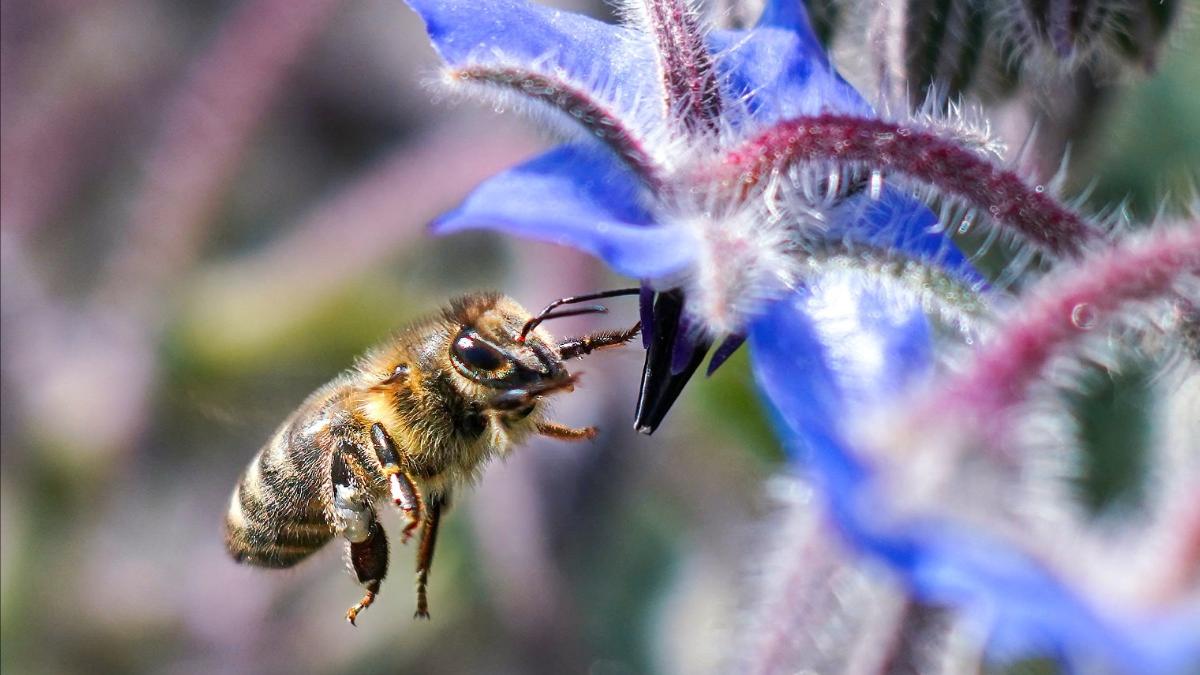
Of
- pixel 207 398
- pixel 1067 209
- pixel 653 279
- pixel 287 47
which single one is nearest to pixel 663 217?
pixel 653 279

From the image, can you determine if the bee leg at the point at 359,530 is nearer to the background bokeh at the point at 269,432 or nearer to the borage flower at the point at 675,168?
the borage flower at the point at 675,168

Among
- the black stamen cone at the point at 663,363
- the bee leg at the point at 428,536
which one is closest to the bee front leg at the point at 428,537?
the bee leg at the point at 428,536

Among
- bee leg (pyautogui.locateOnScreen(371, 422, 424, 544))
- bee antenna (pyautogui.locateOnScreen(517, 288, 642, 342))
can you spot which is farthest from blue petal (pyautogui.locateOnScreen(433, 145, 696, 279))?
bee leg (pyautogui.locateOnScreen(371, 422, 424, 544))

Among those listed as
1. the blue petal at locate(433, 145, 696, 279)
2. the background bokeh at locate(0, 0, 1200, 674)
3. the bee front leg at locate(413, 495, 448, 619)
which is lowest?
the background bokeh at locate(0, 0, 1200, 674)

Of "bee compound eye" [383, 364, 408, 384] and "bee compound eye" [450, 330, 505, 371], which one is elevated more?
"bee compound eye" [450, 330, 505, 371]

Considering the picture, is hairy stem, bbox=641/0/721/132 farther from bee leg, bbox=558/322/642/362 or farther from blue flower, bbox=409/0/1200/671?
bee leg, bbox=558/322/642/362

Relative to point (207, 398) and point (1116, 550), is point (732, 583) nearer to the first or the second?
point (207, 398)
